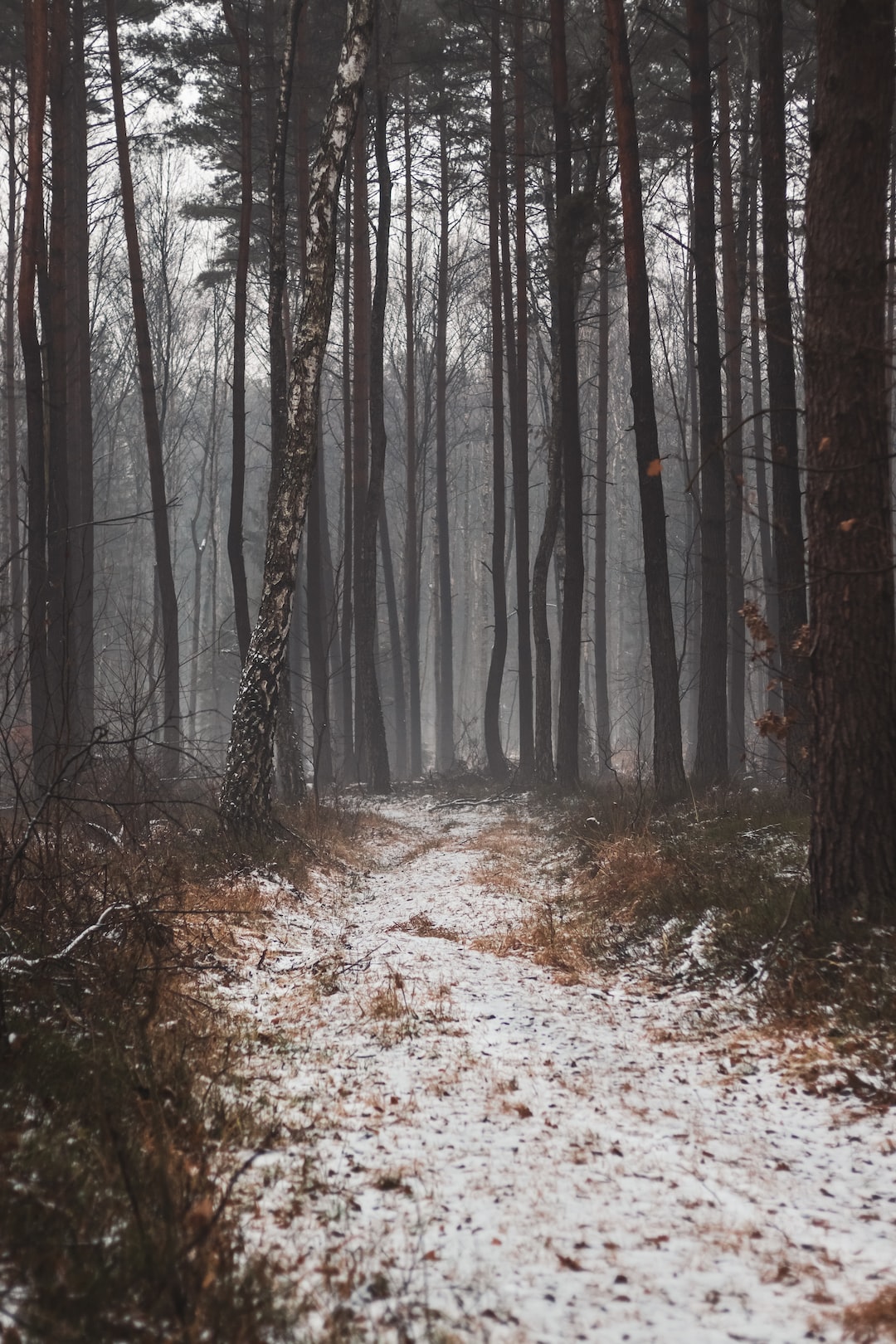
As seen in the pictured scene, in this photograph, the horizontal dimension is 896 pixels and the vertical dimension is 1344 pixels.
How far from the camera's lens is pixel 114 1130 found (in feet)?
7.63

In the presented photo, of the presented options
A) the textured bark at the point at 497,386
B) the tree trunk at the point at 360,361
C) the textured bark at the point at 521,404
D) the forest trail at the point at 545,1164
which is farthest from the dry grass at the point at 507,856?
the textured bark at the point at 497,386

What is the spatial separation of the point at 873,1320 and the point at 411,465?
79.1ft

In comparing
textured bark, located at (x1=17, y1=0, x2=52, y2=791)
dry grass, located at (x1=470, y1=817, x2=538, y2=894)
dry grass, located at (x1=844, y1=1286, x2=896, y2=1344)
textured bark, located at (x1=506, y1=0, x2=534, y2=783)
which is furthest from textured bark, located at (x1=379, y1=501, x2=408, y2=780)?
dry grass, located at (x1=844, y1=1286, x2=896, y2=1344)

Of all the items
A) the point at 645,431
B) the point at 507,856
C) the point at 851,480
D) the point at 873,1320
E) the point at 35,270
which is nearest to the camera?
the point at 873,1320

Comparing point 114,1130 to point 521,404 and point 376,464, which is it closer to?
point 376,464

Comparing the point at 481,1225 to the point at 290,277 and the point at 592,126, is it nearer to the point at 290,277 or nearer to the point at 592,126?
the point at 592,126

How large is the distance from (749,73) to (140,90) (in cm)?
1123

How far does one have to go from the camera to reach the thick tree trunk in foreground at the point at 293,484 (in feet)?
28.3

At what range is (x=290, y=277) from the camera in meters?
22.8

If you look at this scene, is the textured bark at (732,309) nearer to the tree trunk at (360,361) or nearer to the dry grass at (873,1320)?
the tree trunk at (360,361)

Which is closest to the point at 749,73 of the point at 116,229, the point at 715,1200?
the point at 715,1200

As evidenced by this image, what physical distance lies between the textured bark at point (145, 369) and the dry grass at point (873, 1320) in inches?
490

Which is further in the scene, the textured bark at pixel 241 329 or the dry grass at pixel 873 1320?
the textured bark at pixel 241 329

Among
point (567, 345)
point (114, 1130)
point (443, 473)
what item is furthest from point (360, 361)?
point (114, 1130)
